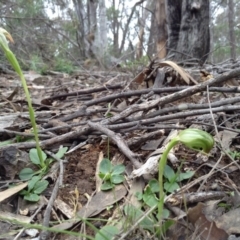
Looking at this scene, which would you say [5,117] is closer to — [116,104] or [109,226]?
[116,104]

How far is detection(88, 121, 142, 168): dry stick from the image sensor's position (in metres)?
0.91

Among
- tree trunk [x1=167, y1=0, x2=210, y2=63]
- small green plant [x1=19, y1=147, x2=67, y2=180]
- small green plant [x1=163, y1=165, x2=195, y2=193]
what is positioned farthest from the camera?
tree trunk [x1=167, y1=0, x2=210, y2=63]

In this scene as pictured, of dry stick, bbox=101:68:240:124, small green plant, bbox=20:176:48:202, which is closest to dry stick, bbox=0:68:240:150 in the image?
dry stick, bbox=101:68:240:124

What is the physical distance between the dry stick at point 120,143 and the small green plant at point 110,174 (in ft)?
0.11

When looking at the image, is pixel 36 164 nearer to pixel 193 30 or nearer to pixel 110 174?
pixel 110 174

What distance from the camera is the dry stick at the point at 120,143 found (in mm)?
906

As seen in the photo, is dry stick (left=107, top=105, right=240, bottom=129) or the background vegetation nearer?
dry stick (left=107, top=105, right=240, bottom=129)

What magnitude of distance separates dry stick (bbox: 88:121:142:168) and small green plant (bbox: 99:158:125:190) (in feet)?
0.11

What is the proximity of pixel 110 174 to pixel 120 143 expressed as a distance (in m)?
0.11

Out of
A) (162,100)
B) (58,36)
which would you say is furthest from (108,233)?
(58,36)

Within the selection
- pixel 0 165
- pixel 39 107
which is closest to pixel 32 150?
pixel 0 165

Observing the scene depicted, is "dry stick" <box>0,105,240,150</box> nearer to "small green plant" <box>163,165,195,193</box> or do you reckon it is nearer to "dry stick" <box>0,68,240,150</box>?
"dry stick" <box>0,68,240,150</box>

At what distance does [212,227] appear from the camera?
2.32 feet

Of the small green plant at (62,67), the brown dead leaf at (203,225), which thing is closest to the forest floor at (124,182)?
the brown dead leaf at (203,225)
